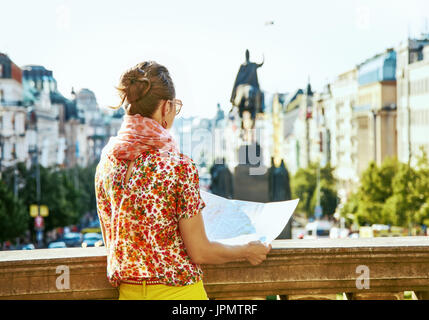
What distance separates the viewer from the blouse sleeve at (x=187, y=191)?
3498mm

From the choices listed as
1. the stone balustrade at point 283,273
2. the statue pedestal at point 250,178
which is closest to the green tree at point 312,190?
the statue pedestal at point 250,178

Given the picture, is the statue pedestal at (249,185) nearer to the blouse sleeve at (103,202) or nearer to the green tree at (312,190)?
the blouse sleeve at (103,202)

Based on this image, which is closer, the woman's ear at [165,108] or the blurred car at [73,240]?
the woman's ear at [165,108]

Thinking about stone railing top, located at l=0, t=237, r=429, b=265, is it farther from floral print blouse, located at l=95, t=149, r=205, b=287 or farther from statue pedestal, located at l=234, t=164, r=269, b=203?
statue pedestal, located at l=234, t=164, r=269, b=203

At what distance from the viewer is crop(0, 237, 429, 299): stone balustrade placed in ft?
15.2

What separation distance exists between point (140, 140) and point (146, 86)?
239mm

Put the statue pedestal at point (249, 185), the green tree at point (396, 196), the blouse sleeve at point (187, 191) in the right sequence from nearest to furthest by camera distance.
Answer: the blouse sleeve at point (187, 191) → the statue pedestal at point (249, 185) → the green tree at point (396, 196)

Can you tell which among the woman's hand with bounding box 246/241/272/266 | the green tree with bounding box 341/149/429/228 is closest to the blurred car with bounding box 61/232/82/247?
the green tree with bounding box 341/149/429/228

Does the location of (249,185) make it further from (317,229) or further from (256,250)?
(317,229)

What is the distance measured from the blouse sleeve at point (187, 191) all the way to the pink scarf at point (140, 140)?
4.9 inches

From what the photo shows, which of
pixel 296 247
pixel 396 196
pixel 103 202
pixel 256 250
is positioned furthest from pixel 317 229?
pixel 103 202

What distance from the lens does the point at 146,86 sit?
12.0 feet

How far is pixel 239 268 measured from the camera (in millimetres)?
4746

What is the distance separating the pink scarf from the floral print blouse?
0.10ft
